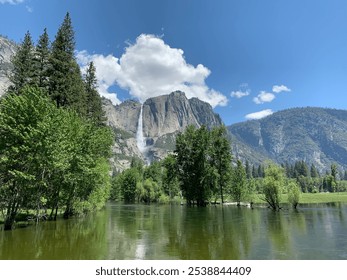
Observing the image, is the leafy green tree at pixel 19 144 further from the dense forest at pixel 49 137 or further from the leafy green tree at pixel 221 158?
the leafy green tree at pixel 221 158

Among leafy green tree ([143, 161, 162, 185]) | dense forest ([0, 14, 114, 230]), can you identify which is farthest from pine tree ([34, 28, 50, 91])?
leafy green tree ([143, 161, 162, 185])

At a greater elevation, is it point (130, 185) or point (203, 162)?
point (203, 162)

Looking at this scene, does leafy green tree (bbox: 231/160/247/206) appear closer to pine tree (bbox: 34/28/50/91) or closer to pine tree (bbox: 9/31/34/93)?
pine tree (bbox: 34/28/50/91)

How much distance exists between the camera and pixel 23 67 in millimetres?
49531

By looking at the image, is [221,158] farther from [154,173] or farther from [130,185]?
[130,185]

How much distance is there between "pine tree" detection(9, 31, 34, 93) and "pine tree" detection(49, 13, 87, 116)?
3.29m

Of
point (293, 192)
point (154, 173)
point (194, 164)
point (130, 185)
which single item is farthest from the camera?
point (154, 173)

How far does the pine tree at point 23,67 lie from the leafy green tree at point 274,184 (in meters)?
44.0

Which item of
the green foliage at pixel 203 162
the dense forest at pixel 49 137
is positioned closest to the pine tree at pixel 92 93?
the dense forest at pixel 49 137

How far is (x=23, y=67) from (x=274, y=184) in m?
47.1

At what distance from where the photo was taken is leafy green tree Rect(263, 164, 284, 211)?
190 feet

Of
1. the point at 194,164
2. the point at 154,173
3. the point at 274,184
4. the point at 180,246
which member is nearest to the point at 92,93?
the point at 194,164

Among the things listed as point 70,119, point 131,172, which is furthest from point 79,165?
point 131,172

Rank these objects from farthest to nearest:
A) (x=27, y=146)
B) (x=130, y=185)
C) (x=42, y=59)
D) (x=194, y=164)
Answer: (x=130, y=185)
(x=194, y=164)
(x=42, y=59)
(x=27, y=146)
